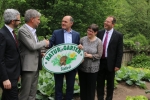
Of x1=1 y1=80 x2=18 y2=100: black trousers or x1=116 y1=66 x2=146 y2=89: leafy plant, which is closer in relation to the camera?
x1=1 y1=80 x2=18 y2=100: black trousers

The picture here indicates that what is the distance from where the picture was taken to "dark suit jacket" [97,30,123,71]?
5246mm

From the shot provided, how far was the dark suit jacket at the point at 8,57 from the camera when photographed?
11.8 ft

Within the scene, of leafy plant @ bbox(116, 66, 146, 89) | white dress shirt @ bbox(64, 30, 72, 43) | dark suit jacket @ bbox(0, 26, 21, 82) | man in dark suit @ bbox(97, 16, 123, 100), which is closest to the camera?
dark suit jacket @ bbox(0, 26, 21, 82)

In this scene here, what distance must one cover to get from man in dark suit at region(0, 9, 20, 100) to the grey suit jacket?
30cm

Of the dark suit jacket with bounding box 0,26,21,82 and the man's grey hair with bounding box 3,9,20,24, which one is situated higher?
the man's grey hair with bounding box 3,9,20,24

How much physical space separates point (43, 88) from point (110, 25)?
1927 millimetres

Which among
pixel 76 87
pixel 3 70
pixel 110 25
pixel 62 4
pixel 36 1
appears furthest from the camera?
pixel 36 1

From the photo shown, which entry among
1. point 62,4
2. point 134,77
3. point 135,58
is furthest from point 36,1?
point 134,77

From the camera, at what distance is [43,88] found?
221 inches

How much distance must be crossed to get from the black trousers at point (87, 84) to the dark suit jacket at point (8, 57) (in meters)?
1.56

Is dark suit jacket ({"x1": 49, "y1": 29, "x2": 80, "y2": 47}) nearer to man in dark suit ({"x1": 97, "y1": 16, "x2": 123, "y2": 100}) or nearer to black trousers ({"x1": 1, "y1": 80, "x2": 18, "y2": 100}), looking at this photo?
man in dark suit ({"x1": 97, "y1": 16, "x2": 123, "y2": 100})

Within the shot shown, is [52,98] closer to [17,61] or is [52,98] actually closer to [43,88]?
[43,88]

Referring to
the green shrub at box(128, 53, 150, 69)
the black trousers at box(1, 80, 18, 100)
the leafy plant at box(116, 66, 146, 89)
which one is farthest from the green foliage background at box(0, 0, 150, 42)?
the black trousers at box(1, 80, 18, 100)

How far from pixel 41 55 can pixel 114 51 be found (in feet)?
5.12
